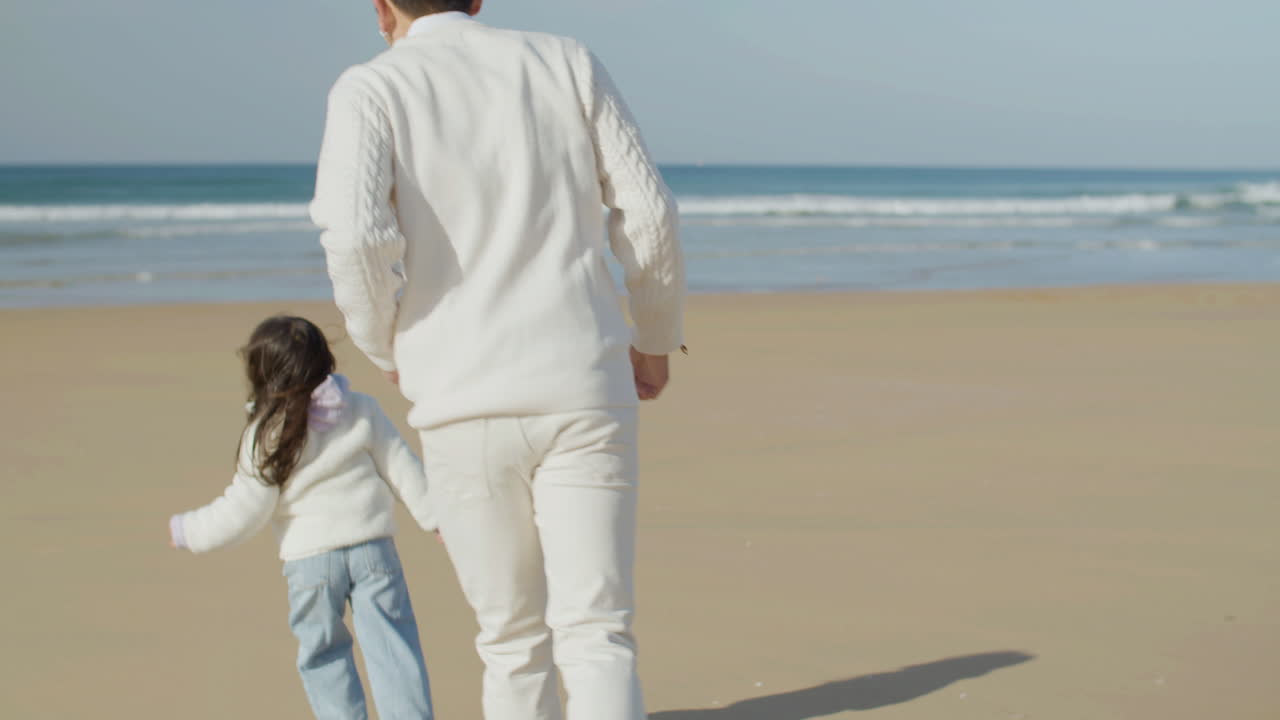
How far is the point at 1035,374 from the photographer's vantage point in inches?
296

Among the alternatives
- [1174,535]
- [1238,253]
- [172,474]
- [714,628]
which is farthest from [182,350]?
[1238,253]

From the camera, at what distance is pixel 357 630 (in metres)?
2.65

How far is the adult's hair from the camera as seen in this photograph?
1.98 metres

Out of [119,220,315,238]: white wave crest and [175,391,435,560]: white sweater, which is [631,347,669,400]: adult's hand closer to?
[175,391,435,560]: white sweater

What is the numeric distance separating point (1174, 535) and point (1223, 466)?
1092 mm

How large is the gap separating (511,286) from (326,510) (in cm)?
92

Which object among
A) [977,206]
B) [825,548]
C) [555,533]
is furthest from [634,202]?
[977,206]

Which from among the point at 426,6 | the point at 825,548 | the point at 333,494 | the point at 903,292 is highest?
the point at 426,6

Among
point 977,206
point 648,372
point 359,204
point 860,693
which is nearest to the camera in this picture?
point 359,204

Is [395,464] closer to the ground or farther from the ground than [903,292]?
farther from the ground

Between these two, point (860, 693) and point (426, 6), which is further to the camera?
point (860, 693)

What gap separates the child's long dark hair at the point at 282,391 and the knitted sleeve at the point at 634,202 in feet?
2.77

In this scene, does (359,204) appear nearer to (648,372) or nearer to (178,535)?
(648,372)

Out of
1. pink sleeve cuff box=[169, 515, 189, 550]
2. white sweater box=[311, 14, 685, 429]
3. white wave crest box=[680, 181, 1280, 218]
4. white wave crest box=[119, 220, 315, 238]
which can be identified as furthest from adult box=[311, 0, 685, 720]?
white wave crest box=[680, 181, 1280, 218]
